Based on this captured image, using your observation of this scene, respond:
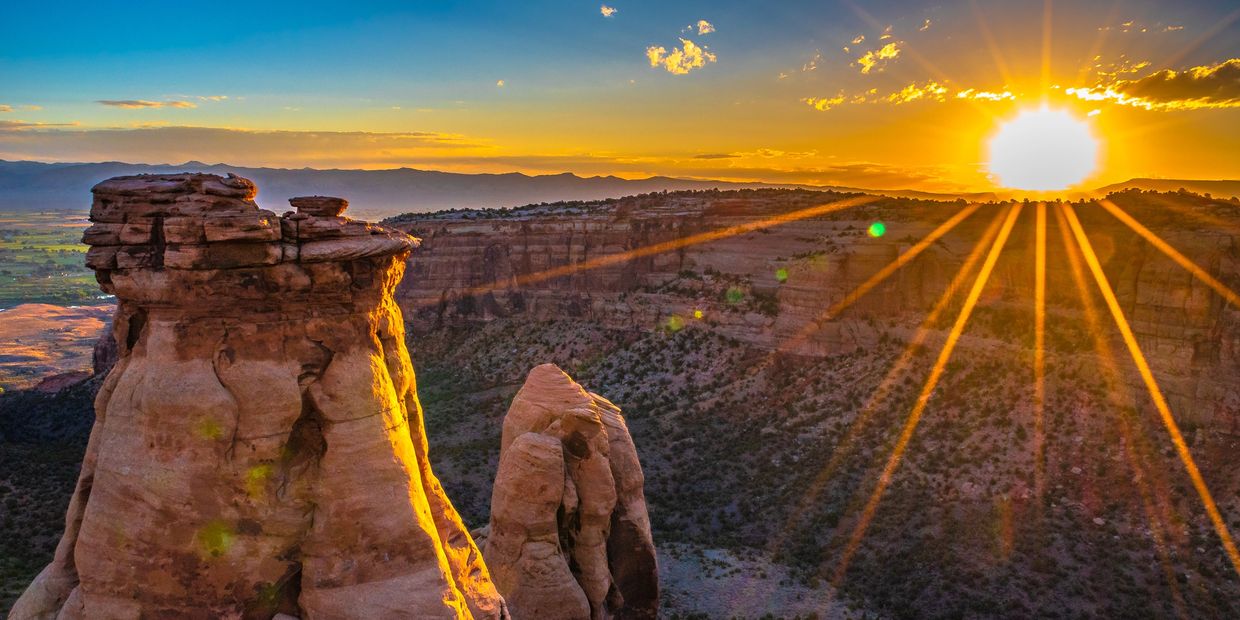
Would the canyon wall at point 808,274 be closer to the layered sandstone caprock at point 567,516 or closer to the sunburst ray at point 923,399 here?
the sunburst ray at point 923,399

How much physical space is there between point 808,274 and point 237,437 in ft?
143

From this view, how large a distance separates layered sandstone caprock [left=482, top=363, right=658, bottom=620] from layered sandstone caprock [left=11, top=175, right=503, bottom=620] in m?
7.10

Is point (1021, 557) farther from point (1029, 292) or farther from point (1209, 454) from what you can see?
point (1029, 292)

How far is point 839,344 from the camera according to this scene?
4788cm

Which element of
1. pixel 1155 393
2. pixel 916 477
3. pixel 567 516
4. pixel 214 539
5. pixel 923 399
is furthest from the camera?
pixel 923 399

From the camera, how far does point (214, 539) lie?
404 inches

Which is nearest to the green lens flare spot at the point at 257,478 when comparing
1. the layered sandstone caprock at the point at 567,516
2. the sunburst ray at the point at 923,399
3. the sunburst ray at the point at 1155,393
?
the layered sandstone caprock at the point at 567,516

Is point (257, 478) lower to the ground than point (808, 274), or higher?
lower

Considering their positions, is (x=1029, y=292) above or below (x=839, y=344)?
above

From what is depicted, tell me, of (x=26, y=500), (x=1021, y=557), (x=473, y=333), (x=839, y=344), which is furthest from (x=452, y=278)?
(x=1021, y=557)

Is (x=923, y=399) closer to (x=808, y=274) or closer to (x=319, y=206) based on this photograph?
(x=808, y=274)

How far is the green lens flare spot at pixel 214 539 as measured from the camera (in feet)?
33.5

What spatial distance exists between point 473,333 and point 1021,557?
51.0 meters

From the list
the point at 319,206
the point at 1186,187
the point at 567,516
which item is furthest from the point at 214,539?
the point at 1186,187
